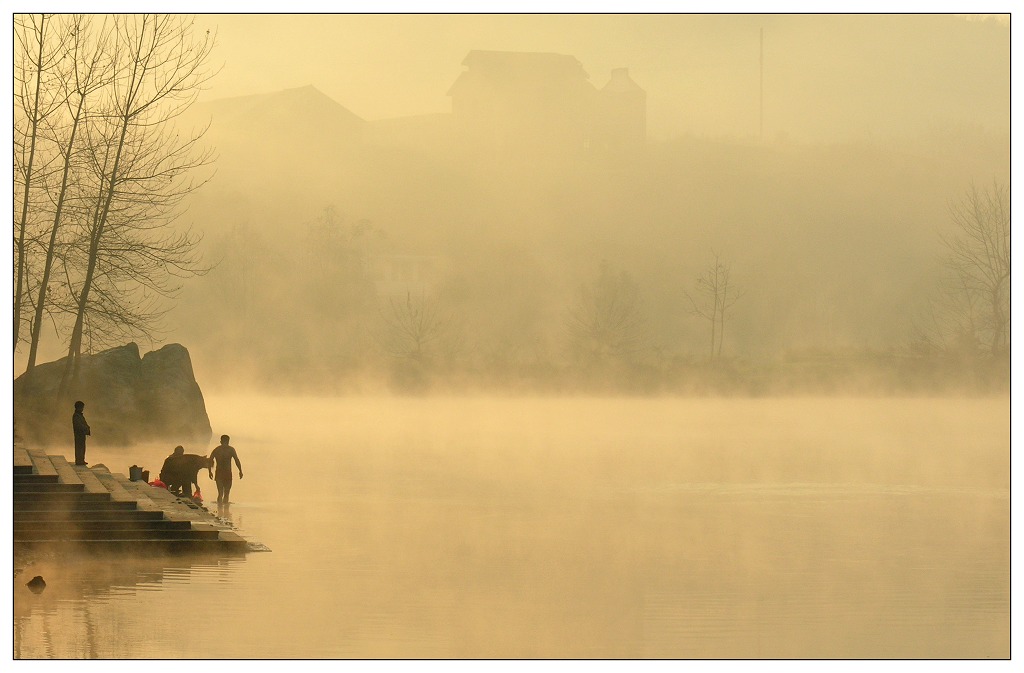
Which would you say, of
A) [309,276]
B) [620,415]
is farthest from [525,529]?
[309,276]

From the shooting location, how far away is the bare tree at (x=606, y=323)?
278 ft

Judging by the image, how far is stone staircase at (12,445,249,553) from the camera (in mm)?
16922

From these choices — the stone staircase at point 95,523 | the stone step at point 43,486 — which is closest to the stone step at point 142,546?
the stone staircase at point 95,523

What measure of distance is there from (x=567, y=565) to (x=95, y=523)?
6394mm

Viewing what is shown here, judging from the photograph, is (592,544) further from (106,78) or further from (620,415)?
(620,415)

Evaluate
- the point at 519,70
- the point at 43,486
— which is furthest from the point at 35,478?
the point at 519,70

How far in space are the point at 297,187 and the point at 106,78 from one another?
100 meters

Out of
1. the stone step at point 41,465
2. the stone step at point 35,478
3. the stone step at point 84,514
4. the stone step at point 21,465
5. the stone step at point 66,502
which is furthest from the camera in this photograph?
the stone step at point 41,465

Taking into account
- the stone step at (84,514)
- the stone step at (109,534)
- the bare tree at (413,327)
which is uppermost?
the bare tree at (413,327)

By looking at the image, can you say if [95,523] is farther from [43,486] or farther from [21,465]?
[21,465]

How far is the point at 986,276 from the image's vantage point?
92.6m

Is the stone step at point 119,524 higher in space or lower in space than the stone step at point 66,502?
lower

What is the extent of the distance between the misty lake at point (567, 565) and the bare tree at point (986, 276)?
38.4 meters

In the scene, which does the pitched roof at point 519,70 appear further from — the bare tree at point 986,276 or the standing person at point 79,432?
the standing person at point 79,432
